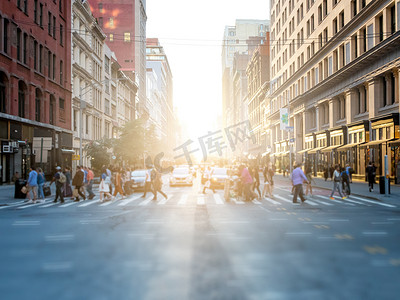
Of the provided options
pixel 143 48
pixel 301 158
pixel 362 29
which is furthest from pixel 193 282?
pixel 143 48

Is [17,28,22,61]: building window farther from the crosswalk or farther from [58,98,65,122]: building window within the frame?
the crosswalk

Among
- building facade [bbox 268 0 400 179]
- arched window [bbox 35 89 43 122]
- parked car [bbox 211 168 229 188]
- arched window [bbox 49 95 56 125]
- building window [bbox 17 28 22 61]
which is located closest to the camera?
parked car [bbox 211 168 229 188]

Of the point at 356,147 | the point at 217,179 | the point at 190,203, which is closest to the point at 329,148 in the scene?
the point at 356,147

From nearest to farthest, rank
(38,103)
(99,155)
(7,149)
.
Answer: (7,149), (38,103), (99,155)

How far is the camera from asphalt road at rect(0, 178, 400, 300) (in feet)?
18.7

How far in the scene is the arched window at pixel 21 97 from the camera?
33875 mm

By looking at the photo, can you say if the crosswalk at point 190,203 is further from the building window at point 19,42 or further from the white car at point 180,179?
the building window at point 19,42

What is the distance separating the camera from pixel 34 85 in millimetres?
35969

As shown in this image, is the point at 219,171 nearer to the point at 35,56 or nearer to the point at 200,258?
the point at 35,56

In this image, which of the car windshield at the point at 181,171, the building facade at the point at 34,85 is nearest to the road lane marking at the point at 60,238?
the building facade at the point at 34,85

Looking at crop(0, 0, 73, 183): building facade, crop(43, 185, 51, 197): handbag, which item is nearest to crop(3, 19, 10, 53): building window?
crop(0, 0, 73, 183): building facade

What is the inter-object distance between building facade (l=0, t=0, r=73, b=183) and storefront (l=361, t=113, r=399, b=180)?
2336 centimetres

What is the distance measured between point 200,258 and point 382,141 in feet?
91.5

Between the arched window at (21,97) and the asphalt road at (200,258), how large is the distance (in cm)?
2247
